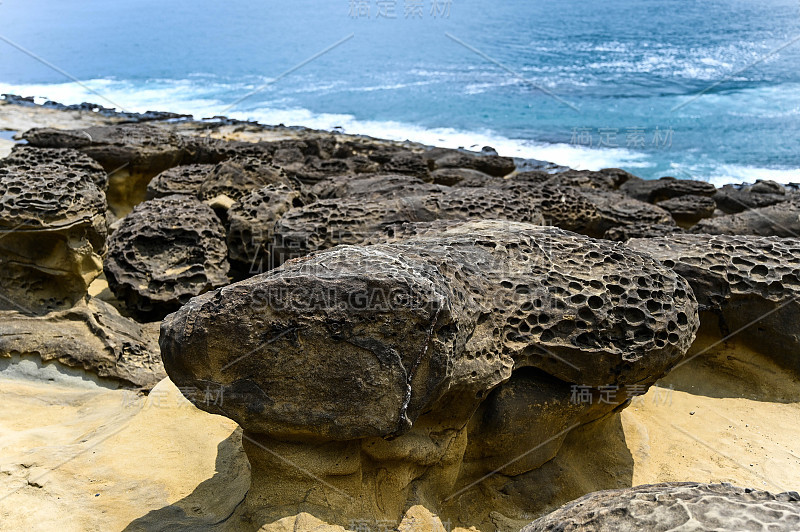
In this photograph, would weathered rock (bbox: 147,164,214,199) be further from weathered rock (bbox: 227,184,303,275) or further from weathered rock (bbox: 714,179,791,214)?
weathered rock (bbox: 714,179,791,214)

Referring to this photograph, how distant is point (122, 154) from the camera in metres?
6.54

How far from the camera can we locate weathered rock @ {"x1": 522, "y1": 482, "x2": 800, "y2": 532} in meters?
1.35

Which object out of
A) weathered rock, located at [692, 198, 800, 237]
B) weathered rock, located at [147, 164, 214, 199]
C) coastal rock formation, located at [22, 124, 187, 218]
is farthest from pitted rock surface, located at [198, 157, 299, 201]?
weathered rock, located at [692, 198, 800, 237]

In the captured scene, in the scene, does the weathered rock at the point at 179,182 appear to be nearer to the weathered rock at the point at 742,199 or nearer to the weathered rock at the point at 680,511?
the weathered rock at the point at 680,511

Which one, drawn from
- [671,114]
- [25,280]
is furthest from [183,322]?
[671,114]

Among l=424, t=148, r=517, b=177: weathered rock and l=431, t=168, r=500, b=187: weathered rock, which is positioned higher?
l=431, t=168, r=500, b=187: weathered rock

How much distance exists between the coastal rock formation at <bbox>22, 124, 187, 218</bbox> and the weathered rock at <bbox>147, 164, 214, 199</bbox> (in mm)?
908

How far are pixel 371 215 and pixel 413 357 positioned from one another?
6.81ft

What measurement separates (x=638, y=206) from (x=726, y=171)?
8.47 metres

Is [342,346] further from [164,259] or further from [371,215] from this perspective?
[164,259]

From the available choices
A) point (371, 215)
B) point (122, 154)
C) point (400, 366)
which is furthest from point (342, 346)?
point (122, 154)

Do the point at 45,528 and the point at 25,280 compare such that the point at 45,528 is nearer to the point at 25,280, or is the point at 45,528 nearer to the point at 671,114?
the point at 25,280

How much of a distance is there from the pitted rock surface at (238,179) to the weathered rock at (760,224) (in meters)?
3.11

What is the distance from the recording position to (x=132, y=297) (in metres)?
4.21
